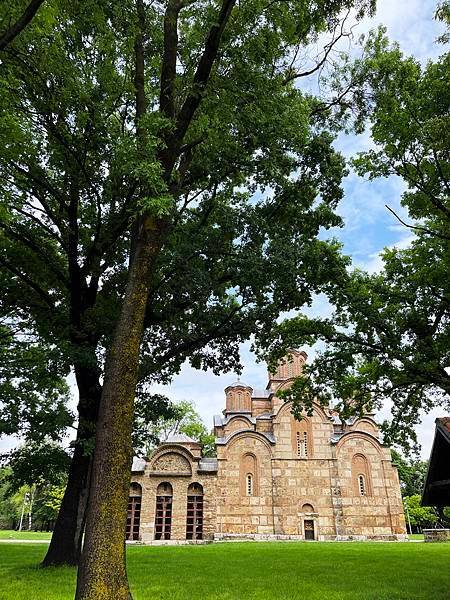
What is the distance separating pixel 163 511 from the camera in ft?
105

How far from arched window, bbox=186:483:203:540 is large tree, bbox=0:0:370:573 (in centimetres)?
2161

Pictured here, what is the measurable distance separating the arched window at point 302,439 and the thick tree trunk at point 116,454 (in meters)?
31.3

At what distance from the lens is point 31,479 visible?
13.5m

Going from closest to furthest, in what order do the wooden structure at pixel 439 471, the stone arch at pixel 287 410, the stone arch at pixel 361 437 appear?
the wooden structure at pixel 439 471, the stone arch at pixel 361 437, the stone arch at pixel 287 410

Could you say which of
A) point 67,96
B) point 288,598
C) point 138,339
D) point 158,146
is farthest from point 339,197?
point 288,598

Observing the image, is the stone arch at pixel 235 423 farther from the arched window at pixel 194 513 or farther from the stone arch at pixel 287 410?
the arched window at pixel 194 513

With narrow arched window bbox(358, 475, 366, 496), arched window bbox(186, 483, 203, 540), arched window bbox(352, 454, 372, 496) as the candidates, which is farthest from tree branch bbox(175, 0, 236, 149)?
narrow arched window bbox(358, 475, 366, 496)

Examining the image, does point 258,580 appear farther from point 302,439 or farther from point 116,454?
point 302,439

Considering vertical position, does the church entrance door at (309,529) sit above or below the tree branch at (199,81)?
below

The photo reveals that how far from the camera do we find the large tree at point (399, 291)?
10.9 meters

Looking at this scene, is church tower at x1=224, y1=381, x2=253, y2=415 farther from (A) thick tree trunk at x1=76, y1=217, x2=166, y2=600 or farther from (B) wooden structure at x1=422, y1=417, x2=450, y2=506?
(A) thick tree trunk at x1=76, y1=217, x2=166, y2=600

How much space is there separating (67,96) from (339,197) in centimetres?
731

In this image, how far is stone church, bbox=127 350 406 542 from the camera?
3209cm

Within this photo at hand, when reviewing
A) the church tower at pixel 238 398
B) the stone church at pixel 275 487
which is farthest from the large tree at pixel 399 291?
the church tower at pixel 238 398
